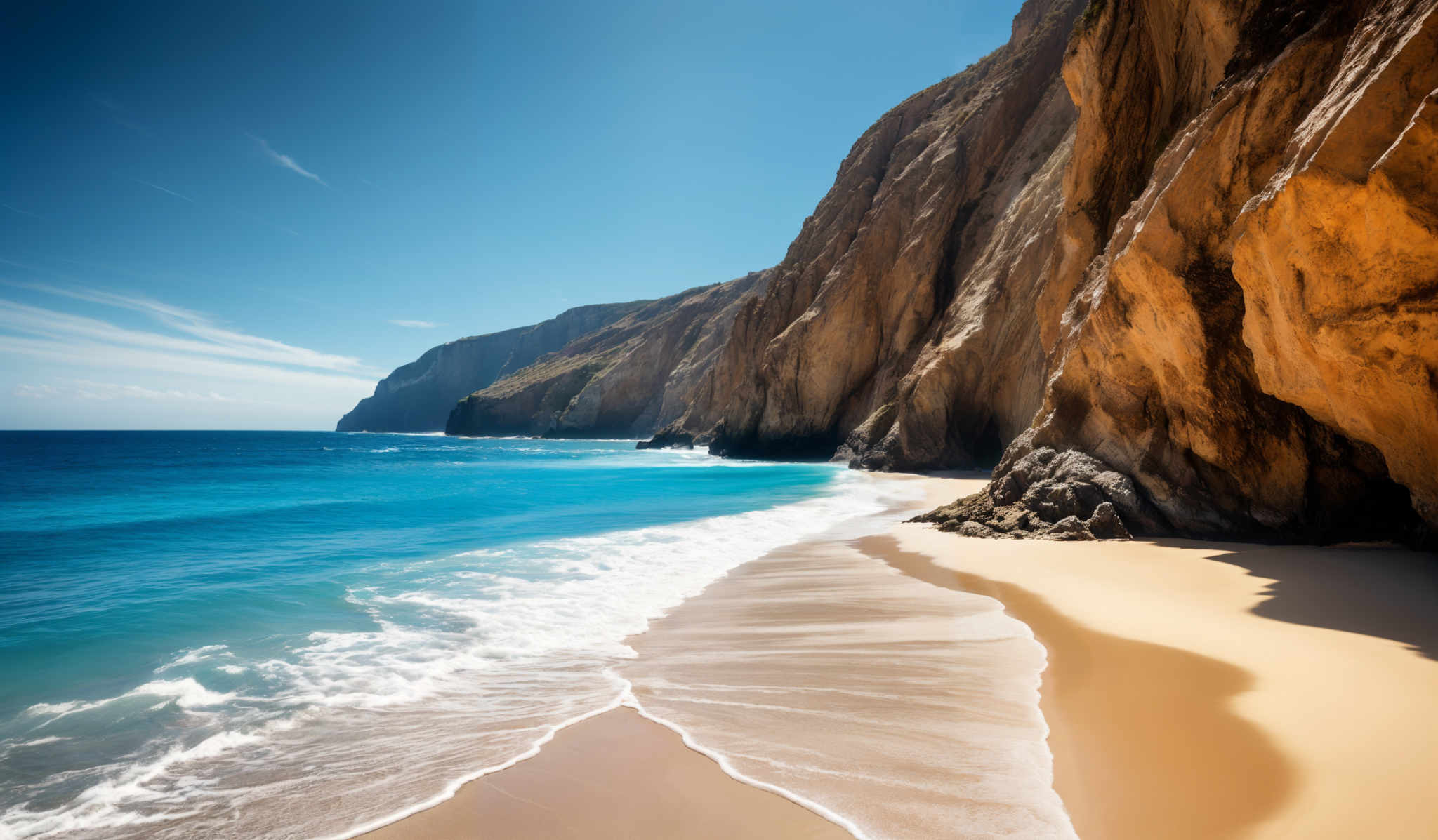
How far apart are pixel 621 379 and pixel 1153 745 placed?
75755mm

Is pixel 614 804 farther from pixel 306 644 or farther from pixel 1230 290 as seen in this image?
pixel 1230 290

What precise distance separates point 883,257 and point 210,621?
1393 inches

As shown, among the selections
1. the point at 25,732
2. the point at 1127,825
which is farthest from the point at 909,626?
the point at 25,732

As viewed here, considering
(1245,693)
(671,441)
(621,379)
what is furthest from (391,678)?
(621,379)

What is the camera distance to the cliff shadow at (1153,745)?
2.50 metres

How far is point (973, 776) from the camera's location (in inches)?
116

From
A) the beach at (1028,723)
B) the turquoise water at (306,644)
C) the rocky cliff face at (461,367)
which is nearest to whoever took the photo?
the beach at (1028,723)

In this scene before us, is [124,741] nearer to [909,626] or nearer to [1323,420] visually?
[909,626]

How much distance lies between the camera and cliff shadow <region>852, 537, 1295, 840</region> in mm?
2496

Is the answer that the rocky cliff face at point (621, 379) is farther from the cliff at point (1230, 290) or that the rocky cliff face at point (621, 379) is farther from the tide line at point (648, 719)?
the tide line at point (648, 719)

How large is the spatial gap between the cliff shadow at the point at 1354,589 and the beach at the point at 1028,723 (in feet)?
0.10

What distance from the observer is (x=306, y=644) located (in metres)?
5.98

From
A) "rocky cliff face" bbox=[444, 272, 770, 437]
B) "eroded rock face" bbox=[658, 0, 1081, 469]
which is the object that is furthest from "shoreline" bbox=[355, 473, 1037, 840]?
"rocky cliff face" bbox=[444, 272, 770, 437]

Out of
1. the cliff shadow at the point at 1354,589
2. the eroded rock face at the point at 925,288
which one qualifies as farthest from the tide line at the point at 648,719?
the eroded rock face at the point at 925,288
